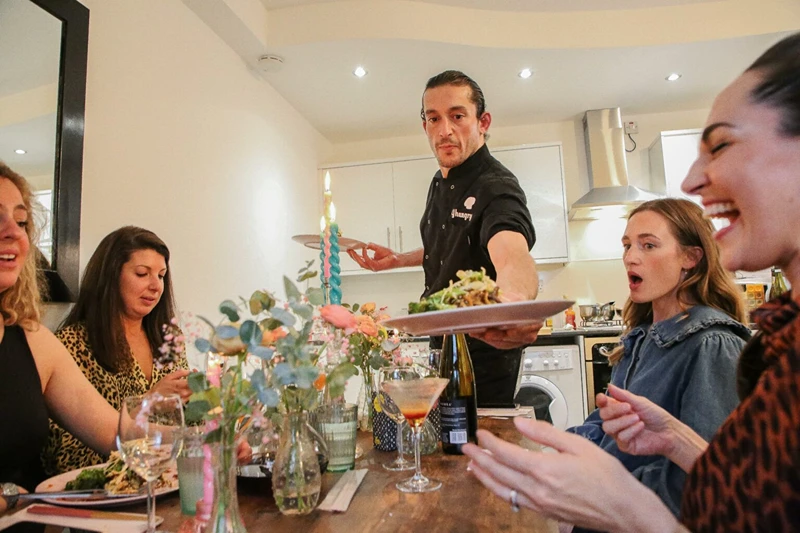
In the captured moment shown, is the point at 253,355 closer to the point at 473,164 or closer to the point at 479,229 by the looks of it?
the point at 479,229

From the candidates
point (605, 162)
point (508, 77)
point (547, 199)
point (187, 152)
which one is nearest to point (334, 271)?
point (187, 152)

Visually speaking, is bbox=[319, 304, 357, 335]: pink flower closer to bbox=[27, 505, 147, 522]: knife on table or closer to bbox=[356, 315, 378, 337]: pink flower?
bbox=[356, 315, 378, 337]: pink flower

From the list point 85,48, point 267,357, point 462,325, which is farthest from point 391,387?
point 85,48

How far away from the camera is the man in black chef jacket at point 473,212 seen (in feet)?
5.06

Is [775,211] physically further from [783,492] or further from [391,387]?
[391,387]

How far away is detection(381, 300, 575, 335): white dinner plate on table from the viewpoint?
0.90m

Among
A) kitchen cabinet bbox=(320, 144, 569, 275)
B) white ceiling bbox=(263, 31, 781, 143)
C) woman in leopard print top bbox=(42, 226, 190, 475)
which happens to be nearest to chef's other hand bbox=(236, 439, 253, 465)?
woman in leopard print top bbox=(42, 226, 190, 475)

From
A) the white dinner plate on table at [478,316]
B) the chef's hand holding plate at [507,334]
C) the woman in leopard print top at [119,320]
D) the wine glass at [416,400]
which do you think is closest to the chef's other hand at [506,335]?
the chef's hand holding plate at [507,334]

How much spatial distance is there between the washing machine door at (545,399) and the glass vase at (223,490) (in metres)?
2.79

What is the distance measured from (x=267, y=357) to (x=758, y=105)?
0.66 m

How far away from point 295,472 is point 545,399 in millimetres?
2763

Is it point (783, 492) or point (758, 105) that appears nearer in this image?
point (783, 492)

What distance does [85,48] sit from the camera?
184 centimetres

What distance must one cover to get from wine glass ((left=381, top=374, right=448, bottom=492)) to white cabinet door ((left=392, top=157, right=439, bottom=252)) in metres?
3.11
